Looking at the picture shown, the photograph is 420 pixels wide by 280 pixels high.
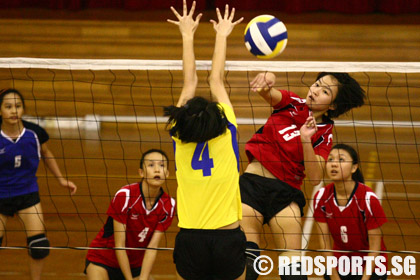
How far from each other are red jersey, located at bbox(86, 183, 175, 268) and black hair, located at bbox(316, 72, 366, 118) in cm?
156

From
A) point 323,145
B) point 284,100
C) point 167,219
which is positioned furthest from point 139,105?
point 323,145

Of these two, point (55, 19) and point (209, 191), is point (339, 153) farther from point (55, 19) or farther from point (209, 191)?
point (55, 19)

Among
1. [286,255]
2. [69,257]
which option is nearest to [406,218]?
[286,255]

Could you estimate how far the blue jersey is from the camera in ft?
16.9

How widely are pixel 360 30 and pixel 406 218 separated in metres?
4.93

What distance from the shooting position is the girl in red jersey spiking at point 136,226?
15.3 ft

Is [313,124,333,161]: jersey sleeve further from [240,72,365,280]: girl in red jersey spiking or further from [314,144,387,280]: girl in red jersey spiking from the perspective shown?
[314,144,387,280]: girl in red jersey spiking

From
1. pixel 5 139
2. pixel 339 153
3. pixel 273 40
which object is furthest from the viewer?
pixel 5 139

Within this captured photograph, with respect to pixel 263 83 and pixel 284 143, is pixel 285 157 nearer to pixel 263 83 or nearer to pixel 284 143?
pixel 284 143

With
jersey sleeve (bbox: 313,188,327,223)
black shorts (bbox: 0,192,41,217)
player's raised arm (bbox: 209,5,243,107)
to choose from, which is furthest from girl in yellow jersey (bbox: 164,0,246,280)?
black shorts (bbox: 0,192,41,217)

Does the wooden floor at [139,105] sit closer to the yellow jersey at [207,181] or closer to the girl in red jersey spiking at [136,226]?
the girl in red jersey spiking at [136,226]

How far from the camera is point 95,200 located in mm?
7145

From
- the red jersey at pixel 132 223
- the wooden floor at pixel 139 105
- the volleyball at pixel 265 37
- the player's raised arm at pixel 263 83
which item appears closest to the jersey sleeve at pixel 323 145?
the player's raised arm at pixel 263 83

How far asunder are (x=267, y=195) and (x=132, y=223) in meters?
1.24
